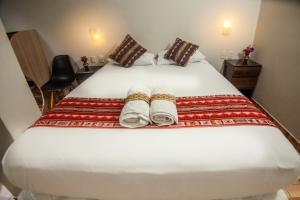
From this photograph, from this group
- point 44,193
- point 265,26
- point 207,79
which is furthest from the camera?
point 265,26

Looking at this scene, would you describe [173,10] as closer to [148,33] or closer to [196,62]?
[148,33]

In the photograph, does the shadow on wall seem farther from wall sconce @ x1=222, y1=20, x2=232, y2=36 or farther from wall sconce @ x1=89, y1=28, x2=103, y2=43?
wall sconce @ x1=222, y1=20, x2=232, y2=36

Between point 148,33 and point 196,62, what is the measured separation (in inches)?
36.0

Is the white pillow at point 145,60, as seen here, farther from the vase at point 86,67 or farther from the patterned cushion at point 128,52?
the vase at point 86,67

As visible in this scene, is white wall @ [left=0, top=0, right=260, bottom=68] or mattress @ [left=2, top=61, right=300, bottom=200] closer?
mattress @ [left=2, top=61, right=300, bottom=200]

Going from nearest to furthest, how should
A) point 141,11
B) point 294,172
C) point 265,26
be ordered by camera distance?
point 294,172
point 265,26
point 141,11

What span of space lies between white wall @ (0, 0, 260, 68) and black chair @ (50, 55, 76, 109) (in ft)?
0.67

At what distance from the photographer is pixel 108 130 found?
1.38 m

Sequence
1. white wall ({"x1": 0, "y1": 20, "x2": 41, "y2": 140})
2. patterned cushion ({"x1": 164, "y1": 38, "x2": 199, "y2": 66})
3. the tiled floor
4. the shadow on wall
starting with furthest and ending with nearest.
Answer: patterned cushion ({"x1": 164, "y1": 38, "x2": 199, "y2": 66}), white wall ({"x1": 0, "y1": 20, "x2": 41, "y2": 140}), the shadow on wall, the tiled floor

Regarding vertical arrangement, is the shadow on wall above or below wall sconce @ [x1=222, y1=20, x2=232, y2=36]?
below

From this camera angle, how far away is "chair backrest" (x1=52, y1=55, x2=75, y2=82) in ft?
10.6

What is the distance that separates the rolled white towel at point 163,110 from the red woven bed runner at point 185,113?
58 millimetres

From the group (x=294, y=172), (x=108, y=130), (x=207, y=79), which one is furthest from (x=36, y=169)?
(x=207, y=79)

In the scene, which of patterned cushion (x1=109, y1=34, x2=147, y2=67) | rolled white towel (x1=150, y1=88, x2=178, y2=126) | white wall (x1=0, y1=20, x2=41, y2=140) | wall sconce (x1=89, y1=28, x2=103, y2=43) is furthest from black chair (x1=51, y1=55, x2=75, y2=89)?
rolled white towel (x1=150, y1=88, x2=178, y2=126)
